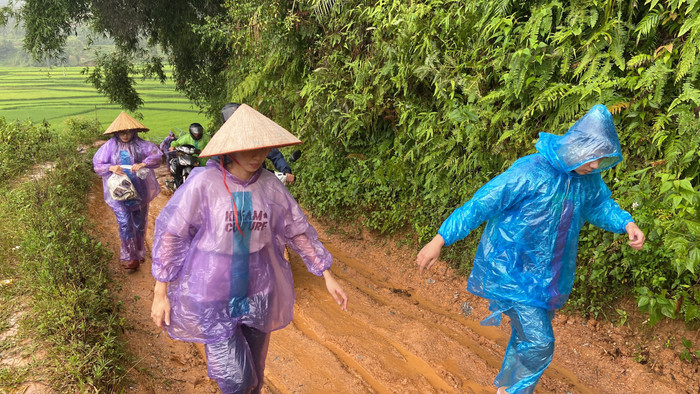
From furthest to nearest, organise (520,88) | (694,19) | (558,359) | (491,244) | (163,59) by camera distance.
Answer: (163,59), (520,88), (558,359), (694,19), (491,244)

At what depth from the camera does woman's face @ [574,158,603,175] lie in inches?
97.0

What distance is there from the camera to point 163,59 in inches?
499

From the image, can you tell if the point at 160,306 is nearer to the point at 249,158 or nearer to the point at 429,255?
the point at 249,158

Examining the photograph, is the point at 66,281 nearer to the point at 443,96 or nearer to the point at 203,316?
the point at 203,316

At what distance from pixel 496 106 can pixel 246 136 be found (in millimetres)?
3217

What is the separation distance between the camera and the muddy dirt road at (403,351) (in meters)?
3.43

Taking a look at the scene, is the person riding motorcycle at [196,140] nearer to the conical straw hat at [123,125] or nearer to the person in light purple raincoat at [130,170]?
the person in light purple raincoat at [130,170]

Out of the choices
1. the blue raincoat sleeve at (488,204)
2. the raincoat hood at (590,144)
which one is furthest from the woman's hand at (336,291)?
the raincoat hood at (590,144)

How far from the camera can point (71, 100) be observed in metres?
13.6

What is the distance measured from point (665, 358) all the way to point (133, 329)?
472 cm

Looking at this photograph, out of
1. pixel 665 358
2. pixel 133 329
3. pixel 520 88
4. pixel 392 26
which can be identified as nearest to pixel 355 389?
pixel 133 329

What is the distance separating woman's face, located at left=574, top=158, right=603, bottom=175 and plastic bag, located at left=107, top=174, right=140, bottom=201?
4.81 m

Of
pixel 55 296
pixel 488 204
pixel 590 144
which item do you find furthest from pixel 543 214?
pixel 55 296

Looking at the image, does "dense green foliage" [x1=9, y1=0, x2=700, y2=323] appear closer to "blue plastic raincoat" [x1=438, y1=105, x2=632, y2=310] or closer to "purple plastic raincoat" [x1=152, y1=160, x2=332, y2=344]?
"blue plastic raincoat" [x1=438, y1=105, x2=632, y2=310]
